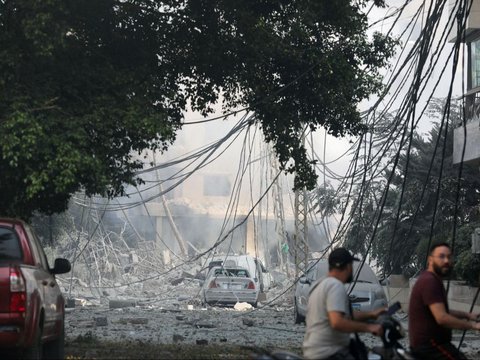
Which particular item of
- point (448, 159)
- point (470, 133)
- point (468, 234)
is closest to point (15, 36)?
point (470, 133)

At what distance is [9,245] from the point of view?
13.3 metres

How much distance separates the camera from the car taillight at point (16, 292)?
11703mm

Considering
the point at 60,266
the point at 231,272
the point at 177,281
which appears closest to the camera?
the point at 60,266

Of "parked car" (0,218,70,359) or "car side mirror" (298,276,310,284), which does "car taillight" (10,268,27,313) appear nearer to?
"parked car" (0,218,70,359)

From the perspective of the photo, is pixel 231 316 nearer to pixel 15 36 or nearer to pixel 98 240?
pixel 15 36

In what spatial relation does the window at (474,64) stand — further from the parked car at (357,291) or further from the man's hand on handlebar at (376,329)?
the man's hand on handlebar at (376,329)

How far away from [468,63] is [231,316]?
9.96 metres

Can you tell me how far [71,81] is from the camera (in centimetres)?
1848

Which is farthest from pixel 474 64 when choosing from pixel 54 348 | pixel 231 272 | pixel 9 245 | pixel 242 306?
pixel 9 245

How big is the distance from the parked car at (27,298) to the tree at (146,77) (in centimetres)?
308

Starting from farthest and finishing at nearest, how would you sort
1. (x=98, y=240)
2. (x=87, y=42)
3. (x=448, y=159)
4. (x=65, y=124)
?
(x=98, y=240)
(x=448, y=159)
(x=87, y=42)
(x=65, y=124)

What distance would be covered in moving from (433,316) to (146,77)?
36.5 feet

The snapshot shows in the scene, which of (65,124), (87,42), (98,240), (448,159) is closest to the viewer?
(65,124)

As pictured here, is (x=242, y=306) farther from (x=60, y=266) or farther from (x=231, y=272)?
(x=60, y=266)
